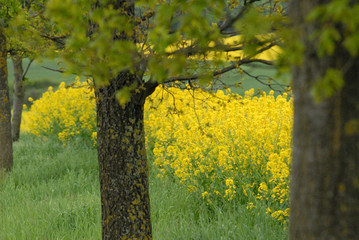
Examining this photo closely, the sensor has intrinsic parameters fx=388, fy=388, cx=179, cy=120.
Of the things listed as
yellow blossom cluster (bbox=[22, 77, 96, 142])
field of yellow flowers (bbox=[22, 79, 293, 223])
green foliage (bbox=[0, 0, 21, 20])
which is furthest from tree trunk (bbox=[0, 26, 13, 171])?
field of yellow flowers (bbox=[22, 79, 293, 223])

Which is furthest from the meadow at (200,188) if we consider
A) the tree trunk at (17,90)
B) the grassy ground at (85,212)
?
the tree trunk at (17,90)

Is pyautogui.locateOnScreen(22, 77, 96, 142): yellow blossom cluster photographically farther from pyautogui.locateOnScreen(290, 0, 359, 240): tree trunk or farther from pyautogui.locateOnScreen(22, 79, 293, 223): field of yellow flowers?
pyautogui.locateOnScreen(290, 0, 359, 240): tree trunk

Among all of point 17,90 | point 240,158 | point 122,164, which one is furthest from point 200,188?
point 17,90

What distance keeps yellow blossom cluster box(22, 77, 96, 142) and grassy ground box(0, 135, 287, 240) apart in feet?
8.96

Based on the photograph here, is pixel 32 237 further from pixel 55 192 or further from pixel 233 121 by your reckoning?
pixel 233 121

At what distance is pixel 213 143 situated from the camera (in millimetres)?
6016

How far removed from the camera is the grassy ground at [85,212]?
4.15 metres

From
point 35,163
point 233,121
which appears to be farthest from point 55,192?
point 233,121

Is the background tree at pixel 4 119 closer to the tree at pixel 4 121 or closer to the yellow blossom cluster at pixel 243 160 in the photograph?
the tree at pixel 4 121

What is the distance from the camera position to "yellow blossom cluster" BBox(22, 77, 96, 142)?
405 inches

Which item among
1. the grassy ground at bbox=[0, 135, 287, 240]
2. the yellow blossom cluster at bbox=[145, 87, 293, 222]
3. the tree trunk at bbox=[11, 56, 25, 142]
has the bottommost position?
the grassy ground at bbox=[0, 135, 287, 240]

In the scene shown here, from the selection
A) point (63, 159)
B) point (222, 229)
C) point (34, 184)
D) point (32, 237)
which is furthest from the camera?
point (63, 159)

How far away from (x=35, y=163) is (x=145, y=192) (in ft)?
18.4

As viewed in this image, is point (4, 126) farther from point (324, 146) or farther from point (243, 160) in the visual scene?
point (324, 146)
